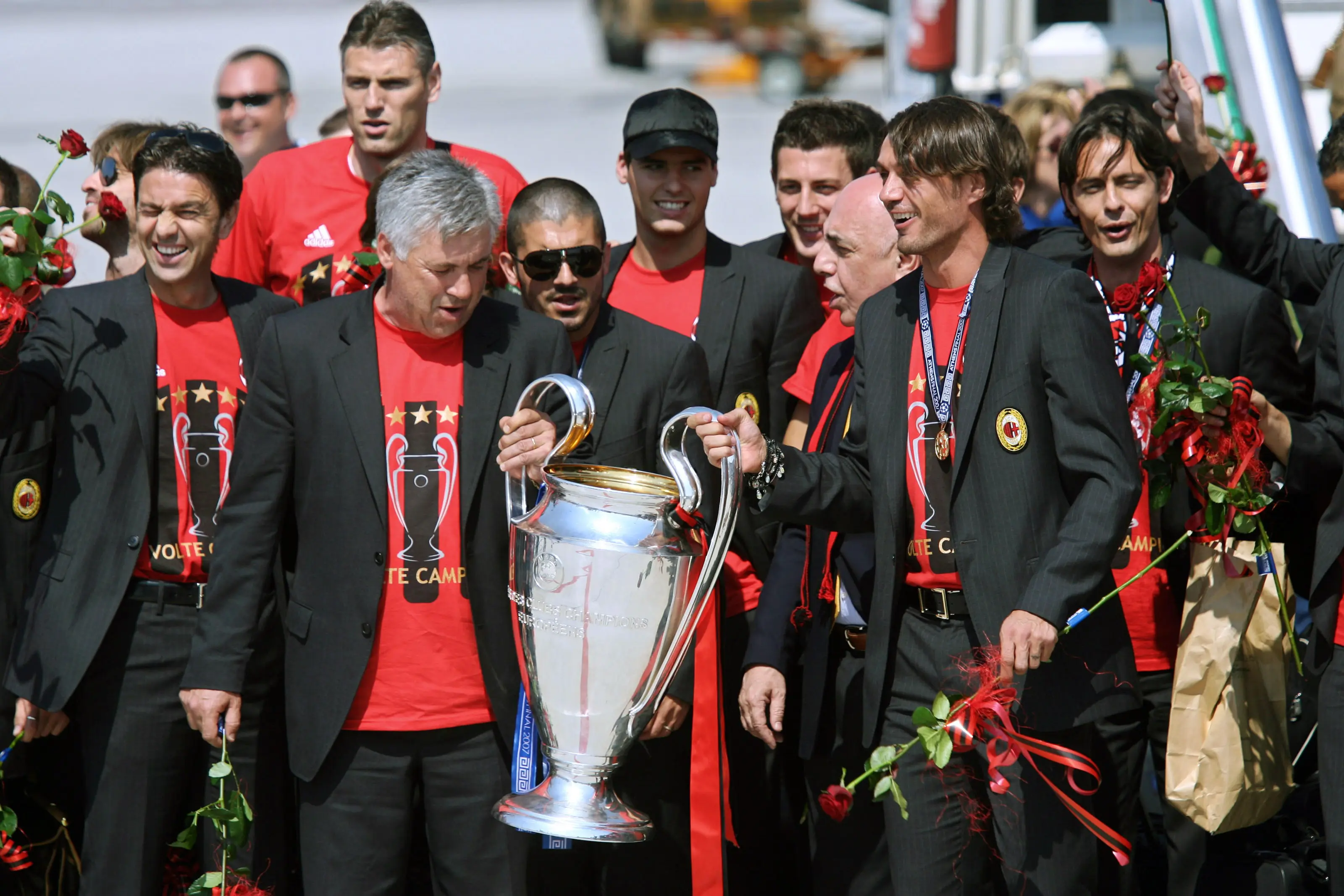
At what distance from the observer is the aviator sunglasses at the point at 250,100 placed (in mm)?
6820

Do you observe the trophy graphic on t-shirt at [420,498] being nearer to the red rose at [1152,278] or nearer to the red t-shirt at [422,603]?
the red t-shirt at [422,603]

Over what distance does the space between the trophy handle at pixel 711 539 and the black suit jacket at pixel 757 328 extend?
1.32m

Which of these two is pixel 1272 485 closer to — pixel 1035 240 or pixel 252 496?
pixel 1035 240

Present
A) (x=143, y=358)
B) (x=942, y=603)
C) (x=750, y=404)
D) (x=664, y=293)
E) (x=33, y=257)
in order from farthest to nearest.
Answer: (x=664, y=293), (x=750, y=404), (x=143, y=358), (x=33, y=257), (x=942, y=603)

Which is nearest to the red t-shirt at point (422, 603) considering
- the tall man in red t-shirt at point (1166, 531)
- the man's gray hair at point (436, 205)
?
the man's gray hair at point (436, 205)

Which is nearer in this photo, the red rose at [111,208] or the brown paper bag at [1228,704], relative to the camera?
the brown paper bag at [1228,704]

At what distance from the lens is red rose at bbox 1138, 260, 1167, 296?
3971mm

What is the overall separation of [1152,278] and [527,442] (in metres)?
1.65

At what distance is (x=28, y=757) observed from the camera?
181 inches

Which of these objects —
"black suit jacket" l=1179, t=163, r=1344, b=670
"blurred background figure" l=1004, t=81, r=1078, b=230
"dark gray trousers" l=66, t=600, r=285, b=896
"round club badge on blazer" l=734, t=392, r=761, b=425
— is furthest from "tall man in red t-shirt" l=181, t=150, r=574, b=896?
"blurred background figure" l=1004, t=81, r=1078, b=230

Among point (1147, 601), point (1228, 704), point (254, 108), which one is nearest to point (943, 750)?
point (1228, 704)

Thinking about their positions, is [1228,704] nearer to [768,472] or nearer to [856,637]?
[856,637]

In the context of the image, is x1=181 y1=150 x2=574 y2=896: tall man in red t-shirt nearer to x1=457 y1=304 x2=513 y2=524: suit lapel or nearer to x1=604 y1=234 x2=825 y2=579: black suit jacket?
x1=457 y1=304 x2=513 y2=524: suit lapel

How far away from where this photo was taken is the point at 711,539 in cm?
322
